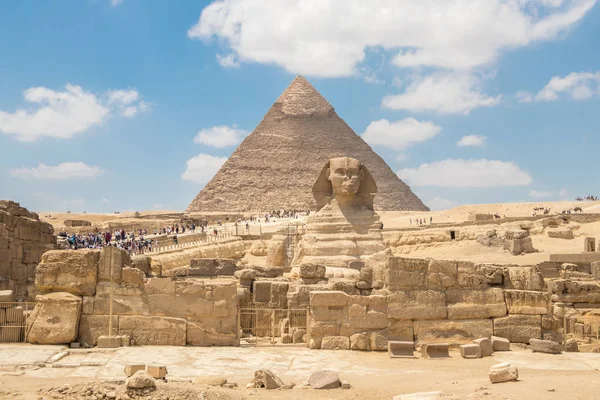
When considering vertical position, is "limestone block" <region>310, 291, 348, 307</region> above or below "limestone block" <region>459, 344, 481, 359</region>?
above

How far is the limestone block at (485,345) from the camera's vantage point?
20.0 ft

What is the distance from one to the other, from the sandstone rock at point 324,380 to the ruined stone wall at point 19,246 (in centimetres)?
683

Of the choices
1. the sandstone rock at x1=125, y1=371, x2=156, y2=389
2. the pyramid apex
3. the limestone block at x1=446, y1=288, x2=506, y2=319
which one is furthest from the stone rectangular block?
the pyramid apex

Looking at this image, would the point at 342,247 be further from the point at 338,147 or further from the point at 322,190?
the point at 338,147

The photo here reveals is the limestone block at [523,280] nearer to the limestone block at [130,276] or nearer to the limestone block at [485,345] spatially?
the limestone block at [485,345]

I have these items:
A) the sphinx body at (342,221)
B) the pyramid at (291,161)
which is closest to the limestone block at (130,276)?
the sphinx body at (342,221)

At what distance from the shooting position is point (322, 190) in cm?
1349

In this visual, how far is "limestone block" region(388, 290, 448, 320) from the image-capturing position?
6.41 metres

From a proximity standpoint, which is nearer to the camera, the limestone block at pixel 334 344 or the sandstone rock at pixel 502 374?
the sandstone rock at pixel 502 374

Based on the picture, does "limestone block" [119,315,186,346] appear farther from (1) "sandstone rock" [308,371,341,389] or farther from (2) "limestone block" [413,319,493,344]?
(2) "limestone block" [413,319,493,344]

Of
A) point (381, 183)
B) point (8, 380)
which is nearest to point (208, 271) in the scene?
point (8, 380)

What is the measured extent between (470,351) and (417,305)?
675 mm

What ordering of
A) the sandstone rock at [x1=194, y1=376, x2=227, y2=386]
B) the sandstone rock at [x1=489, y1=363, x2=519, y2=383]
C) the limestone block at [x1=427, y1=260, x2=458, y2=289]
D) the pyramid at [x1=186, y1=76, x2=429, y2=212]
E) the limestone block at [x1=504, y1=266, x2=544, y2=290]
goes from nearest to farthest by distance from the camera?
the sandstone rock at [x1=489, y1=363, x2=519, y2=383] < the sandstone rock at [x1=194, y1=376, x2=227, y2=386] < the limestone block at [x1=427, y1=260, x2=458, y2=289] < the limestone block at [x1=504, y1=266, x2=544, y2=290] < the pyramid at [x1=186, y1=76, x2=429, y2=212]

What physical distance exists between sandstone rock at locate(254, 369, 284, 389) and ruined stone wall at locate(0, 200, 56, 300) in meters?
6.61
